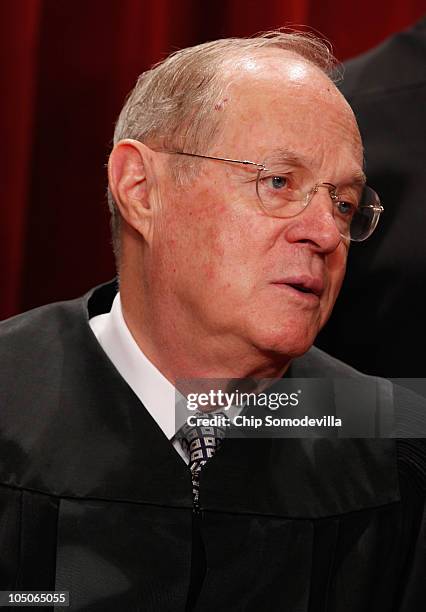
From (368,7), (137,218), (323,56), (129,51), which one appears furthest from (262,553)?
(368,7)

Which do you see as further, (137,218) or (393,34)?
(393,34)

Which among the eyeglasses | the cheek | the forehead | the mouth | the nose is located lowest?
the mouth

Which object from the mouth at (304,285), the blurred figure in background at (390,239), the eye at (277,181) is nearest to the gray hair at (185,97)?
the eye at (277,181)

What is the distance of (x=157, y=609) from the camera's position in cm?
151

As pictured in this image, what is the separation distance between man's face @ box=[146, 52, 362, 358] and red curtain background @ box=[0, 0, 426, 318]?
72 cm

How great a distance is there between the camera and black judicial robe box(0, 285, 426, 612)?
59.8 inches

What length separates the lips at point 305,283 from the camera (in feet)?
5.02

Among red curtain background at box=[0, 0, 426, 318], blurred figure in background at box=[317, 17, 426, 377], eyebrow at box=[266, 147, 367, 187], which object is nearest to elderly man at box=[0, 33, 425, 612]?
eyebrow at box=[266, 147, 367, 187]

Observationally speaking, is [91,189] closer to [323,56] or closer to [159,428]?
[323,56]

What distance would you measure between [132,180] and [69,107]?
72 centimetres

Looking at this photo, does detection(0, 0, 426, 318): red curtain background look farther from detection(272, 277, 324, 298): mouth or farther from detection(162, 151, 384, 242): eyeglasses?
detection(272, 277, 324, 298): mouth

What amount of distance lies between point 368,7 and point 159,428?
4.25 ft

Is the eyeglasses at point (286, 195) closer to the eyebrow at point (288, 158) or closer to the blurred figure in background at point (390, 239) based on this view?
the eyebrow at point (288, 158)

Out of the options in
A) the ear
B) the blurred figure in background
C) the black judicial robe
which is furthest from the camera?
the blurred figure in background
